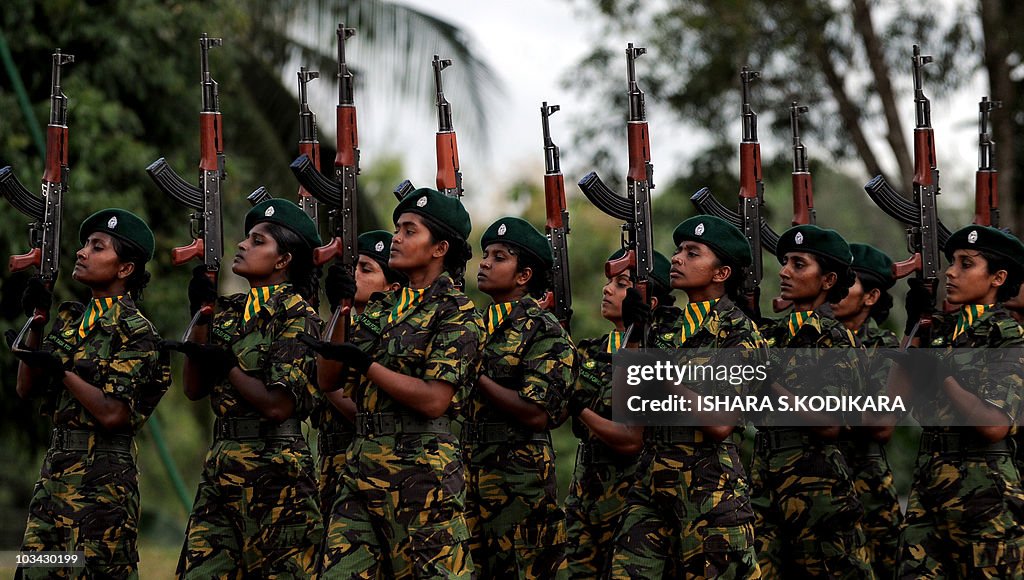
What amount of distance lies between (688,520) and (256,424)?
2.12m

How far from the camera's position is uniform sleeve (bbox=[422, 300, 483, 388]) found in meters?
6.28

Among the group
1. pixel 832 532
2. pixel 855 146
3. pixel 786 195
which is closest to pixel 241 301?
pixel 832 532

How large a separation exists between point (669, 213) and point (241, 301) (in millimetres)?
12972

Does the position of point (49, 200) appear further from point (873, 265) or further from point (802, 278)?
point (873, 265)

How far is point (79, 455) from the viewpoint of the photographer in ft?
23.7

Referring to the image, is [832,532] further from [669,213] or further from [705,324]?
[669,213]

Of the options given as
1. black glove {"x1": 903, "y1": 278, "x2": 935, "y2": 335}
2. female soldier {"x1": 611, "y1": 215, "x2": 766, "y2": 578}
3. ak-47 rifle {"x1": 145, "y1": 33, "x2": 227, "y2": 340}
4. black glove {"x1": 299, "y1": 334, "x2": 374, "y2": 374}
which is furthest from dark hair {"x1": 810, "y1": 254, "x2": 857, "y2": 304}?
ak-47 rifle {"x1": 145, "y1": 33, "x2": 227, "y2": 340}

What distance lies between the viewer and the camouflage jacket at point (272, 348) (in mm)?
6934

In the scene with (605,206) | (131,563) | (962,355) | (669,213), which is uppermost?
(669,213)

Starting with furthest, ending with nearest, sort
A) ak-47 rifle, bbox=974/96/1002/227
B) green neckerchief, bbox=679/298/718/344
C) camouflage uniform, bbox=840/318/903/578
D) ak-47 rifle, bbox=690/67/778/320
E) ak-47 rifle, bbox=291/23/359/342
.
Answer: ak-47 rifle, bbox=974/96/1002/227
ak-47 rifle, bbox=690/67/778/320
camouflage uniform, bbox=840/318/903/578
ak-47 rifle, bbox=291/23/359/342
green neckerchief, bbox=679/298/718/344

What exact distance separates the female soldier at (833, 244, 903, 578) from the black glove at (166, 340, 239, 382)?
3.76 metres

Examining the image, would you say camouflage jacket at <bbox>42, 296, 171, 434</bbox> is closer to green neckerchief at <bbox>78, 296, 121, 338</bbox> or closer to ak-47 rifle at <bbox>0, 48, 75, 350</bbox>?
green neckerchief at <bbox>78, 296, 121, 338</bbox>

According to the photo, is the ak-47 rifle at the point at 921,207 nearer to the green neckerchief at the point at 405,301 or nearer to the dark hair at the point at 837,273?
the dark hair at the point at 837,273

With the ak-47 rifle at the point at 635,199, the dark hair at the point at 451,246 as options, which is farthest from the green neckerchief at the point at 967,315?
the dark hair at the point at 451,246
